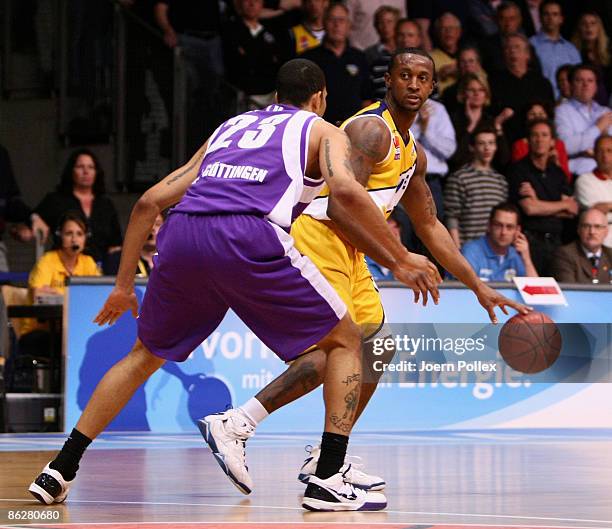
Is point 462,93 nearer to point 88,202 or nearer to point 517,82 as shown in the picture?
point 517,82

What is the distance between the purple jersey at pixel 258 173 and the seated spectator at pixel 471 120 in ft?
24.9

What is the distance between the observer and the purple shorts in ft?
18.2

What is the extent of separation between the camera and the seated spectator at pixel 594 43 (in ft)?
50.0

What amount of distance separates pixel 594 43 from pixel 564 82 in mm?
972

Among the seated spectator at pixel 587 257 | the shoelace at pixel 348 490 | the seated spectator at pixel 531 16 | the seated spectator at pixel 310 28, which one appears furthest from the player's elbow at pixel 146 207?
the seated spectator at pixel 531 16

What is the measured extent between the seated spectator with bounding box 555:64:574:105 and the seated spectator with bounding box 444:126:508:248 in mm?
1863

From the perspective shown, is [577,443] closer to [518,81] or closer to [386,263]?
[386,263]

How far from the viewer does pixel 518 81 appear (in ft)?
46.8

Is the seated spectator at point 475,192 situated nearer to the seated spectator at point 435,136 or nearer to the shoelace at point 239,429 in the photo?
the seated spectator at point 435,136

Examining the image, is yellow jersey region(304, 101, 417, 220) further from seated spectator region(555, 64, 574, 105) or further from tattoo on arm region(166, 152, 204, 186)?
seated spectator region(555, 64, 574, 105)

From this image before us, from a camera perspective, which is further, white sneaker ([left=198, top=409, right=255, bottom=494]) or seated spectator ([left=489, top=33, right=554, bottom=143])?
seated spectator ([left=489, top=33, right=554, bottom=143])

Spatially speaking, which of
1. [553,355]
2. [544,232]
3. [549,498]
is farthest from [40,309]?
[549,498]

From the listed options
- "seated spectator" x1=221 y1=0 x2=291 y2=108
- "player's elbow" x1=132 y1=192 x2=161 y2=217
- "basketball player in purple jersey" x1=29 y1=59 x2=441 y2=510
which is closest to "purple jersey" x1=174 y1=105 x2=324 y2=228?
"basketball player in purple jersey" x1=29 y1=59 x2=441 y2=510

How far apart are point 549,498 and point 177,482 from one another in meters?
1.89
